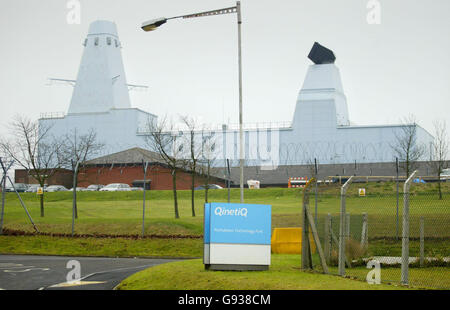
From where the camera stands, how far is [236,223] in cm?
1606

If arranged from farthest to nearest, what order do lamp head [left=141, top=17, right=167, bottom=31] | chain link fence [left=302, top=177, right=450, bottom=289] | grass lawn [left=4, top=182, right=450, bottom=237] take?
grass lawn [left=4, top=182, right=450, bottom=237]
lamp head [left=141, top=17, right=167, bottom=31]
chain link fence [left=302, top=177, right=450, bottom=289]

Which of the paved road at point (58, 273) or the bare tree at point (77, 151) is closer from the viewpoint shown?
the paved road at point (58, 273)

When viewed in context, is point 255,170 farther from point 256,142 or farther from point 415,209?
point 415,209

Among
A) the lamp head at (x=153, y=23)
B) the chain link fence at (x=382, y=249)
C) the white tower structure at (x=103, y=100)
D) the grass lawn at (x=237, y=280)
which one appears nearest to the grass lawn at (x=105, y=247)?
the chain link fence at (x=382, y=249)

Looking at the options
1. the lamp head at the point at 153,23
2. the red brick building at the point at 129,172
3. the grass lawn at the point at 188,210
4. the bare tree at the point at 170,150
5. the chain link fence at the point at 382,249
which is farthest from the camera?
the red brick building at the point at 129,172

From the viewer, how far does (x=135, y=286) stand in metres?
15.5

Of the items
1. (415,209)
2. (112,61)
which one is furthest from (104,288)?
(112,61)

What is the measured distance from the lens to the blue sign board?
15898mm

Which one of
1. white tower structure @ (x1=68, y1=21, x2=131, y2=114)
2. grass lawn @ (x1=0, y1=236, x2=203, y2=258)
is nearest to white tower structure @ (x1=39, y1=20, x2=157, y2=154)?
white tower structure @ (x1=68, y1=21, x2=131, y2=114)

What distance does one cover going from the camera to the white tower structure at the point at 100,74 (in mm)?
89125

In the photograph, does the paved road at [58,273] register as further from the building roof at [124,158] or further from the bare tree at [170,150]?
the building roof at [124,158]

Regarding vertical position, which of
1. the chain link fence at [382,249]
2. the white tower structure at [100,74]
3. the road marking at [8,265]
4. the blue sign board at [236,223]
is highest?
the white tower structure at [100,74]

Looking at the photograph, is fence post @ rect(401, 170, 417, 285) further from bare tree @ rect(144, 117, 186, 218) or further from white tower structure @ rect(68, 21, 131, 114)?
white tower structure @ rect(68, 21, 131, 114)

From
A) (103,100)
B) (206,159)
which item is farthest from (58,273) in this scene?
(103,100)
